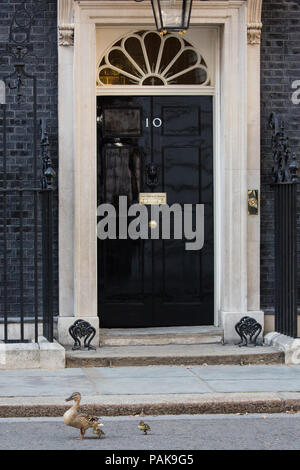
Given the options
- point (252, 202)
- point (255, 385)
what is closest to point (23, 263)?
point (252, 202)

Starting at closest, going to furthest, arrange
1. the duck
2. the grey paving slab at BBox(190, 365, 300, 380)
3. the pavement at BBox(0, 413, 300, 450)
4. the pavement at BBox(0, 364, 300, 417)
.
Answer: the pavement at BBox(0, 413, 300, 450) → the duck → the pavement at BBox(0, 364, 300, 417) → the grey paving slab at BBox(190, 365, 300, 380)

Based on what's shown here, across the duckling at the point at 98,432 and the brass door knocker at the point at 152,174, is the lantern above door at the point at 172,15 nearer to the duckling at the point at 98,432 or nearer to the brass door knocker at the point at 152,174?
→ the brass door knocker at the point at 152,174

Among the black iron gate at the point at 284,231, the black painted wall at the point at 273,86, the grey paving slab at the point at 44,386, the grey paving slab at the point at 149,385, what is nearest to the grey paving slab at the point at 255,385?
the grey paving slab at the point at 149,385

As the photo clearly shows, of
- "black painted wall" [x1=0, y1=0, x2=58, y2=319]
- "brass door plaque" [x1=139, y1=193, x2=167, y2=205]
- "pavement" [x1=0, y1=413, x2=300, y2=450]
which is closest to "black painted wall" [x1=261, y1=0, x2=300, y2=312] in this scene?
"brass door plaque" [x1=139, y1=193, x2=167, y2=205]

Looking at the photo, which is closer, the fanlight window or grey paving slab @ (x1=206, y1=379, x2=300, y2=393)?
grey paving slab @ (x1=206, y1=379, x2=300, y2=393)

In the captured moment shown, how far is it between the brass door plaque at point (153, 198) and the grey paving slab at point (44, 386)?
2.54 metres

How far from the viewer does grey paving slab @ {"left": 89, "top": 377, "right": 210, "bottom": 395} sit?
339 inches

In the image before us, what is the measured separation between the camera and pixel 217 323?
11180mm

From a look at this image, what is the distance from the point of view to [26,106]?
1074 centimetres

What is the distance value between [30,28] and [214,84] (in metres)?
2.17

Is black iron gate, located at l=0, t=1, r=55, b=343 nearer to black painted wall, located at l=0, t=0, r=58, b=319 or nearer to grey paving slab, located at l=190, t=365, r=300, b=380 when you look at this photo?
black painted wall, located at l=0, t=0, r=58, b=319

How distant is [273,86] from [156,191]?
1.77m

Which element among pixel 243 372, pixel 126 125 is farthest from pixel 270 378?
pixel 126 125

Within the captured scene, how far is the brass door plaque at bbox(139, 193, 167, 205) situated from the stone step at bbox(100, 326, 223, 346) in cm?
147
